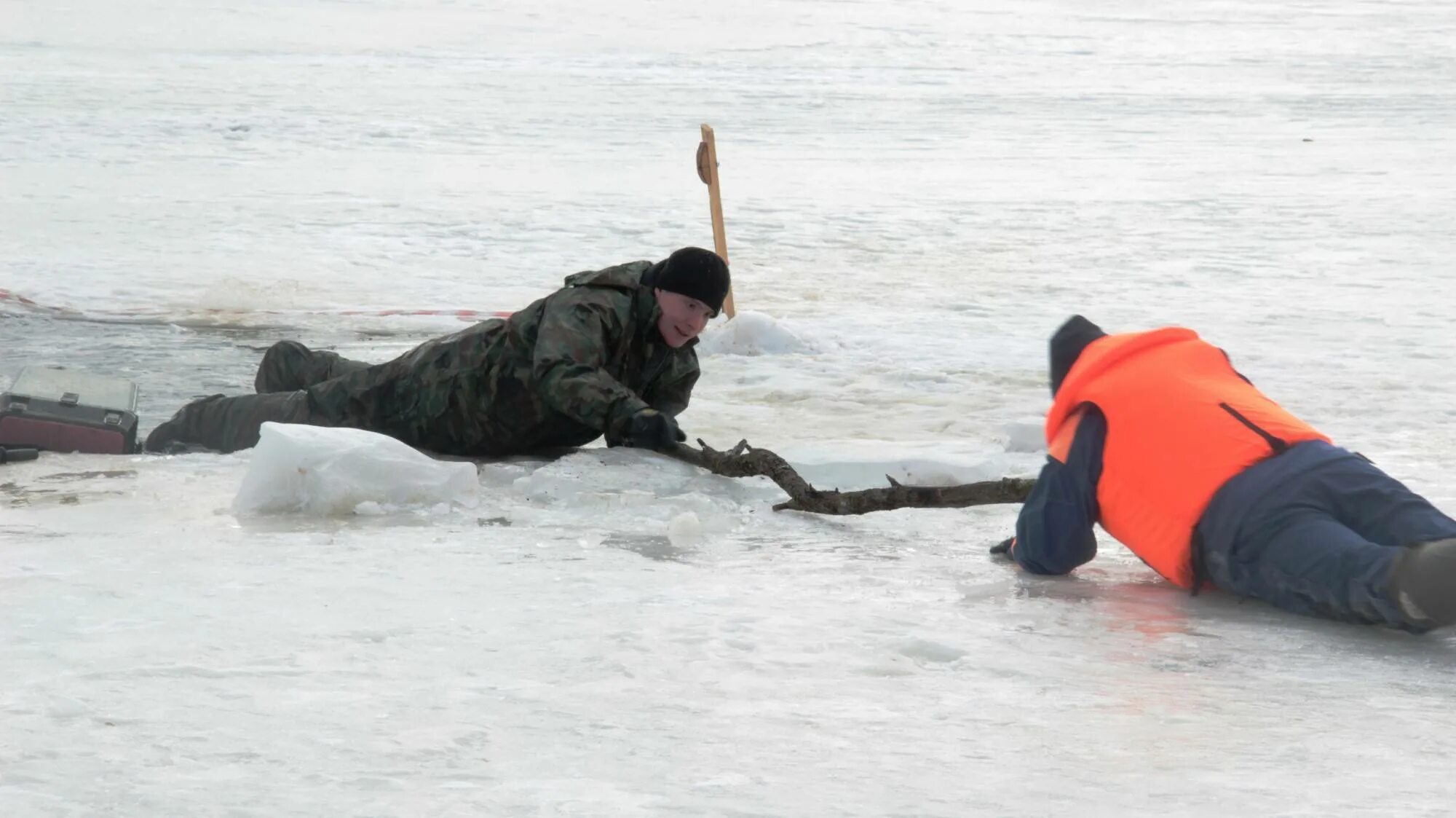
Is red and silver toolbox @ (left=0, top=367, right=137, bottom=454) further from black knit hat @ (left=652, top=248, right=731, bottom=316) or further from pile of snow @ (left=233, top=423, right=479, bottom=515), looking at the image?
black knit hat @ (left=652, top=248, right=731, bottom=316)

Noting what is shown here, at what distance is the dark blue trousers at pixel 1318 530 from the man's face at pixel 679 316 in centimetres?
158

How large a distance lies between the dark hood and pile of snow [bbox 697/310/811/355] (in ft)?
11.1

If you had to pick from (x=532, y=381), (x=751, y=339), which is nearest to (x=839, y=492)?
(x=532, y=381)

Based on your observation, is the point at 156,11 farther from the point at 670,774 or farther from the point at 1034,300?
the point at 670,774

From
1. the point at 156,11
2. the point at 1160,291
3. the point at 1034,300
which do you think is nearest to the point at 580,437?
the point at 1034,300

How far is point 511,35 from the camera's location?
81.4ft

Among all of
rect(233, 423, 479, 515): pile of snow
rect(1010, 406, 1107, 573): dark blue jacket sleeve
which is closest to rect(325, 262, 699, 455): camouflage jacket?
rect(233, 423, 479, 515): pile of snow

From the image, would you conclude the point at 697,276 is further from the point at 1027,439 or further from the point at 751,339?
the point at 751,339

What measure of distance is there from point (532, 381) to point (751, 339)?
2.49 metres

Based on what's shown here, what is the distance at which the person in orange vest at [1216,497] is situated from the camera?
2.80m

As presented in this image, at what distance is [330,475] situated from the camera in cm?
387

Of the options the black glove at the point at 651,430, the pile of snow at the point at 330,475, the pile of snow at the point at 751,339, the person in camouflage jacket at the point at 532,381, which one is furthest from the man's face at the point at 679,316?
the pile of snow at the point at 751,339

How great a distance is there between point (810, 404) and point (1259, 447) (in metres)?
3.00

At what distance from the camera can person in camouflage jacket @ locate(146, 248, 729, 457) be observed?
4.15 m
